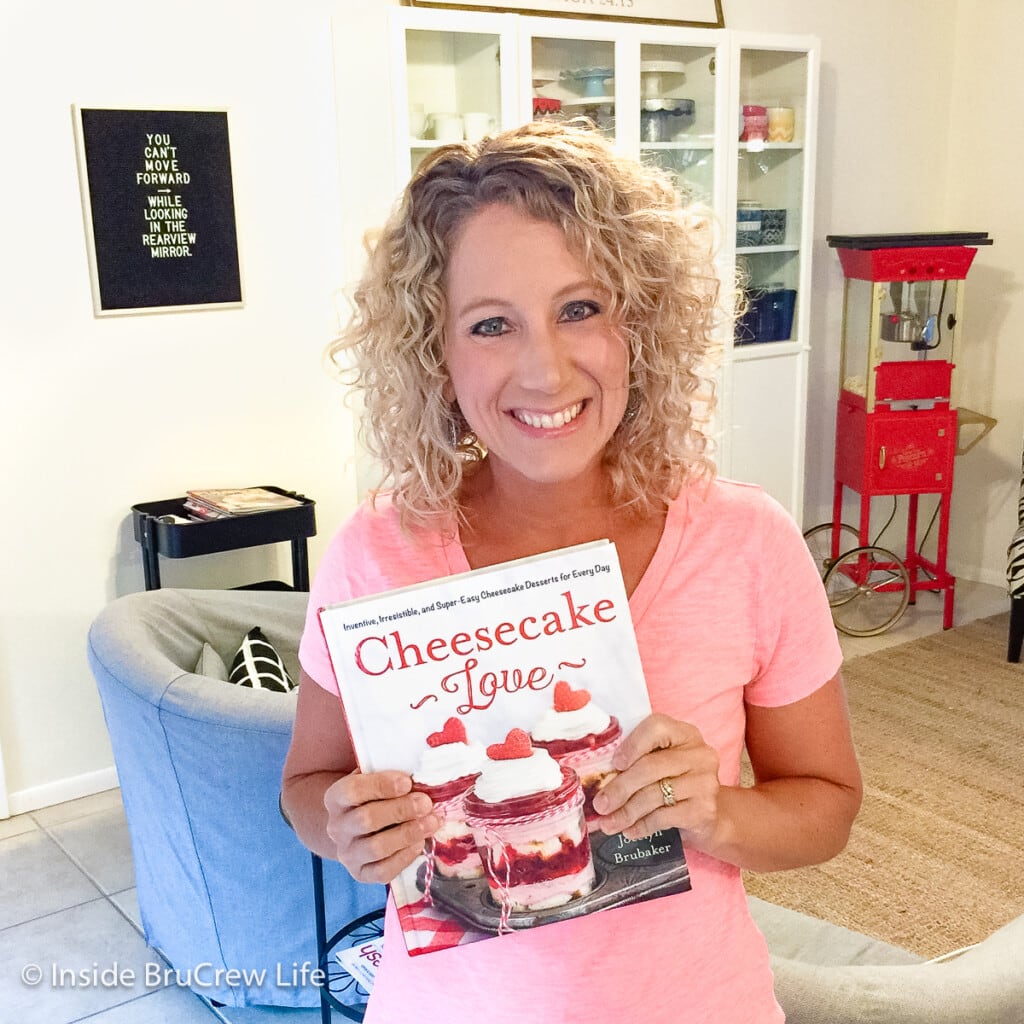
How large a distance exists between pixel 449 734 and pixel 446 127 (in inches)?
114

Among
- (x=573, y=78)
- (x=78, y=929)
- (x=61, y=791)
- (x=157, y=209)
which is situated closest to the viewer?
(x=78, y=929)

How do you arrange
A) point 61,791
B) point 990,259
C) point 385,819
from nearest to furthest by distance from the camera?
point 385,819 < point 61,791 < point 990,259

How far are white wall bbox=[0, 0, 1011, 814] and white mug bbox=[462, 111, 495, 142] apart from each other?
0.28 meters

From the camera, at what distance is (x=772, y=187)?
13.7 feet

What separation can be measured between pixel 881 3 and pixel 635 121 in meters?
1.59

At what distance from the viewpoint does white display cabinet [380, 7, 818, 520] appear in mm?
3420

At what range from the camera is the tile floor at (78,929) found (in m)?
2.36

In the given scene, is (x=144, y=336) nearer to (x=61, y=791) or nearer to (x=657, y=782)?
(x=61, y=791)

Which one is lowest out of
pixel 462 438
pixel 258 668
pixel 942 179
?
pixel 258 668

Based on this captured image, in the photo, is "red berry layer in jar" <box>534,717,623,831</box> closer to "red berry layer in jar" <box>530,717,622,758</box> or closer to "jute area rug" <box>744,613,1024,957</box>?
"red berry layer in jar" <box>530,717,622,758</box>

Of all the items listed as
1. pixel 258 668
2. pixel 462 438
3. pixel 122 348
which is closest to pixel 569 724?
pixel 462 438

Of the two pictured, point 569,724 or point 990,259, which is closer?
point 569,724

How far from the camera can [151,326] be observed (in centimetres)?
325

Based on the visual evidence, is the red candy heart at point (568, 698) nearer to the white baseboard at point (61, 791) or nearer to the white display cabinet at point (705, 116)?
the white display cabinet at point (705, 116)
